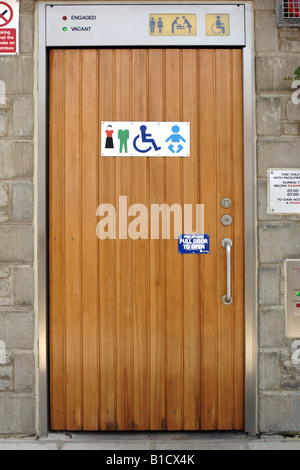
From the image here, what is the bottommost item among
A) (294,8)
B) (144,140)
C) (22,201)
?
(22,201)

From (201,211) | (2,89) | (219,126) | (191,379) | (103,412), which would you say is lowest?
(103,412)

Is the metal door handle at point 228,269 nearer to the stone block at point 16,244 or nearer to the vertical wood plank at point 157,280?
the vertical wood plank at point 157,280

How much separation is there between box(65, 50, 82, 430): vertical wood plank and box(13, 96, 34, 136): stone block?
0.73 feet

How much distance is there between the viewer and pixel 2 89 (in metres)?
2.41

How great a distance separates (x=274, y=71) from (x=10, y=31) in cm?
168

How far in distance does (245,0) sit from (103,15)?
91 centimetres

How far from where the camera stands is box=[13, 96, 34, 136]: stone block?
94.7 inches

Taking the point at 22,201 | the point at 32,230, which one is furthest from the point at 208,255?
the point at 22,201

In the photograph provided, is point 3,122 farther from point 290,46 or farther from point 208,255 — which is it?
point 290,46

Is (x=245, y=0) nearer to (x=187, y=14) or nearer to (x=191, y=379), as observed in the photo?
(x=187, y=14)

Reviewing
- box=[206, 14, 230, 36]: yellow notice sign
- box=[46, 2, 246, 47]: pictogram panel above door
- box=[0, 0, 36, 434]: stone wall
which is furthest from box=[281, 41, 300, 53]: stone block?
box=[0, 0, 36, 434]: stone wall

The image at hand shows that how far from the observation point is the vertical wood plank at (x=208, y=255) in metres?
2.43

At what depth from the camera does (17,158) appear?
2410 mm

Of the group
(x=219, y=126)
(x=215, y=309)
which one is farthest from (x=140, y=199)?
(x=215, y=309)
